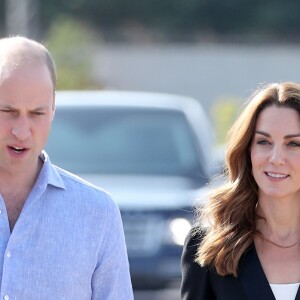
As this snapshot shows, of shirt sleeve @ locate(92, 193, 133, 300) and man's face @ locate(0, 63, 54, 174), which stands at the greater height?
man's face @ locate(0, 63, 54, 174)

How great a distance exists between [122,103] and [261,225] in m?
4.75

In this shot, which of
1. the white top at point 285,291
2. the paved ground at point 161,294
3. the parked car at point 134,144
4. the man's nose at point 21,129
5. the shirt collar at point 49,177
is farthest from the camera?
the parked car at point 134,144

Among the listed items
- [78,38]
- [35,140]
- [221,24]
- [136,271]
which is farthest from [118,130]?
[221,24]

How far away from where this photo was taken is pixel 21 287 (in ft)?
11.5

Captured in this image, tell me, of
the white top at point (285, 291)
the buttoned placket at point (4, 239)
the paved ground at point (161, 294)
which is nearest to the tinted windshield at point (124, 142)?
the paved ground at point (161, 294)

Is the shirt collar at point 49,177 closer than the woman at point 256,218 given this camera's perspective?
Yes

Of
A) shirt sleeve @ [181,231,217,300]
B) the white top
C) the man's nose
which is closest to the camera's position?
the man's nose

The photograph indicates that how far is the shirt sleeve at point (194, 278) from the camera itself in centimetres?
414

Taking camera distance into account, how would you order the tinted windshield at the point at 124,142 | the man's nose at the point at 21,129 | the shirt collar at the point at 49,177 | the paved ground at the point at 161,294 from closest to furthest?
the man's nose at the point at 21,129, the shirt collar at the point at 49,177, the paved ground at the point at 161,294, the tinted windshield at the point at 124,142

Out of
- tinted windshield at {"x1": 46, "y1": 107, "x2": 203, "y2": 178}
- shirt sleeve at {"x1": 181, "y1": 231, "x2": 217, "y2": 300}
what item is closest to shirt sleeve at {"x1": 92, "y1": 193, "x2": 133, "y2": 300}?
shirt sleeve at {"x1": 181, "y1": 231, "x2": 217, "y2": 300}

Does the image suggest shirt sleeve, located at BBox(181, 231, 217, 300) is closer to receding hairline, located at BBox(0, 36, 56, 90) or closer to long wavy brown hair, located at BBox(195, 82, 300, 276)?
long wavy brown hair, located at BBox(195, 82, 300, 276)

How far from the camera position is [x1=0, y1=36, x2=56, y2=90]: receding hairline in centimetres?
357

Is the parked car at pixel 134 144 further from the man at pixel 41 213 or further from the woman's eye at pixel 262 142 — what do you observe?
the man at pixel 41 213

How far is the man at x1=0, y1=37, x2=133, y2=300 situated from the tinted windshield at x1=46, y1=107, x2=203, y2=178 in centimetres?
476
